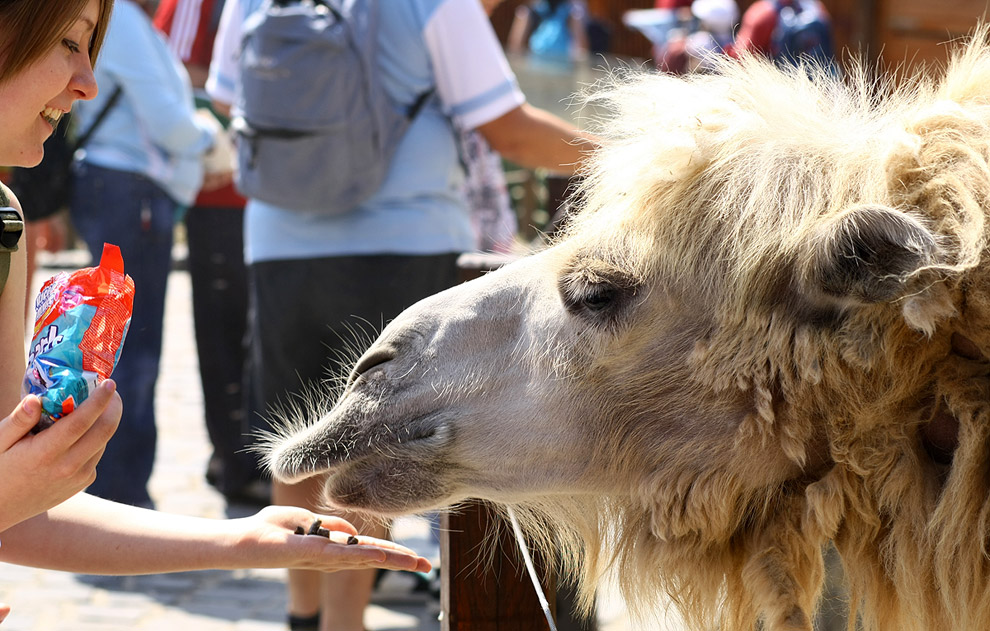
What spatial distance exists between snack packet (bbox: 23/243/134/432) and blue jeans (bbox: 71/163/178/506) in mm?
3120

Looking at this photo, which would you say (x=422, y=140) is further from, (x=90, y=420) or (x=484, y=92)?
(x=90, y=420)

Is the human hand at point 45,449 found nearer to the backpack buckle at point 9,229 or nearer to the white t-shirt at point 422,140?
the backpack buckle at point 9,229

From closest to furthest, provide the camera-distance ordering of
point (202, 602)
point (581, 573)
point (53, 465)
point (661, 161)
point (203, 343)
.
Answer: point (53, 465) → point (661, 161) → point (581, 573) → point (202, 602) → point (203, 343)

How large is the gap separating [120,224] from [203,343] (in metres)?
1.18

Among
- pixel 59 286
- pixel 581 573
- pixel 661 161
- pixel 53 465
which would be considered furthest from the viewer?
pixel 581 573

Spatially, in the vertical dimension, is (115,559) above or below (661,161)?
below

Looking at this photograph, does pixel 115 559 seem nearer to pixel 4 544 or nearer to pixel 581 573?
pixel 4 544

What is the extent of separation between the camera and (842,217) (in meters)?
1.71

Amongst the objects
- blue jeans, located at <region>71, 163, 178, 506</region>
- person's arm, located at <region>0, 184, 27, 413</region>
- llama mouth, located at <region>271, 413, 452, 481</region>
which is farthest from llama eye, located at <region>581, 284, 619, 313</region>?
blue jeans, located at <region>71, 163, 178, 506</region>

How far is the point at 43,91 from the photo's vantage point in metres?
1.94

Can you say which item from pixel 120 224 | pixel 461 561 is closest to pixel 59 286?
pixel 461 561

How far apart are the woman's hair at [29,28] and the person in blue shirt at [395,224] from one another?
1756 millimetres

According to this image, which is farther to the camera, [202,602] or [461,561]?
[202,602]

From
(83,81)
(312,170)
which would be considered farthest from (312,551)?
(312,170)
